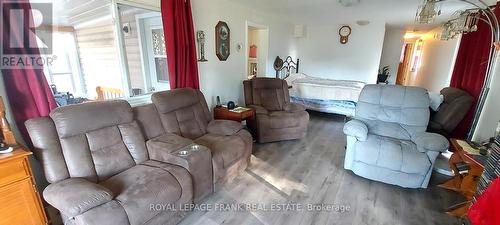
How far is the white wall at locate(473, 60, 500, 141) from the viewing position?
7.75 feet

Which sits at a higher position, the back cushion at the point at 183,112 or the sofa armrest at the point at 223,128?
the back cushion at the point at 183,112

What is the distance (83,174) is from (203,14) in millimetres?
2406

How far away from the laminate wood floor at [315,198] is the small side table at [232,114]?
0.60 m

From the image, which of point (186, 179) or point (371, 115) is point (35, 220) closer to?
point (186, 179)

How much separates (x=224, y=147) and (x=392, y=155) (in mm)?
1710

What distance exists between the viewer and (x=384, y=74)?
22.7 ft

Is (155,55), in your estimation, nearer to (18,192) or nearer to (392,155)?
(18,192)

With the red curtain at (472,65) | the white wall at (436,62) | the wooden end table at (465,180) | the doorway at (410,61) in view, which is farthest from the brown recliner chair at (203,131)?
the doorway at (410,61)

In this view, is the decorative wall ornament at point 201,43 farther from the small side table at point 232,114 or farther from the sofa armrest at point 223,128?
the sofa armrest at point 223,128

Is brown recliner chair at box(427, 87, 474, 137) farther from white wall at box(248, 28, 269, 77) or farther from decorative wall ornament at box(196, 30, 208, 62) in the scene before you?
decorative wall ornament at box(196, 30, 208, 62)

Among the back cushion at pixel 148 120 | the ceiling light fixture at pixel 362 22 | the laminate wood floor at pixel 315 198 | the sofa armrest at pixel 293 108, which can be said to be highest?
the ceiling light fixture at pixel 362 22

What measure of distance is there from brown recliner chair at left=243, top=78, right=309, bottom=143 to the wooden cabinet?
2.44m

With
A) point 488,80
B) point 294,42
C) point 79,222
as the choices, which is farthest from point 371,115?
point 294,42

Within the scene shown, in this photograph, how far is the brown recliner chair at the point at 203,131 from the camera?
6.97ft
